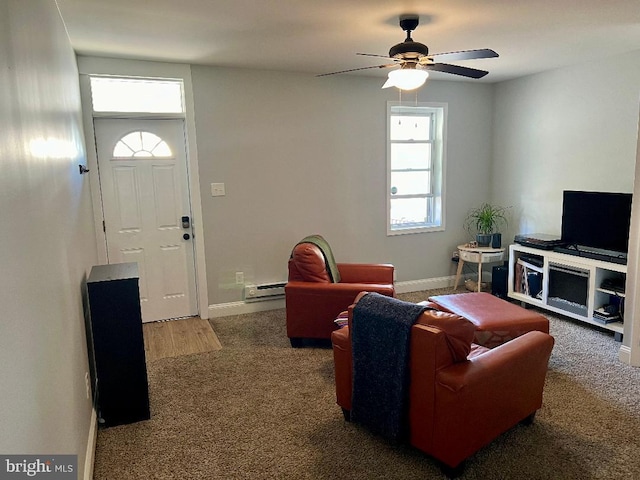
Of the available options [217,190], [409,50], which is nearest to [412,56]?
[409,50]

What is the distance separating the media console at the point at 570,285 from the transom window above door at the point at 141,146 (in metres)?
3.67

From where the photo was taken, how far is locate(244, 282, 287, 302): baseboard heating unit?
15.0 ft

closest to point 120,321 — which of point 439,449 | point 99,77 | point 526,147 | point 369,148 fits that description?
point 439,449

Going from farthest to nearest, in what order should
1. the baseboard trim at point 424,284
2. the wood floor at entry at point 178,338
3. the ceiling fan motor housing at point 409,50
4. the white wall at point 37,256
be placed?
the baseboard trim at point 424,284, the wood floor at entry at point 178,338, the ceiling fan motor housing at point 409,50, the white wall at point 37,256

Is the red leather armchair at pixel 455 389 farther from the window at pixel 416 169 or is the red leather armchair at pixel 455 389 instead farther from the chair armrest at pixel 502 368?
the window at pixel 416 169

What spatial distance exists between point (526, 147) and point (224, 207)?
3422 mm

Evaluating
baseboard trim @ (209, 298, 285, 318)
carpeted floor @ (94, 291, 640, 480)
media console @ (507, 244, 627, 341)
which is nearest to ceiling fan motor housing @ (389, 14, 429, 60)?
carpeted floor @ (94, 291, 640, 480)

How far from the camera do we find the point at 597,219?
406cm

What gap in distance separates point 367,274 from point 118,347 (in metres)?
2.16

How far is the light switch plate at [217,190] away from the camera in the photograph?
4.32m

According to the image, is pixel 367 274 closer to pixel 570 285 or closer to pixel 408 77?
pixel 408 77

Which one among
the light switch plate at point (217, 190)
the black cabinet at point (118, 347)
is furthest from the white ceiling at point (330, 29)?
the black cabinet at point (118, 347)

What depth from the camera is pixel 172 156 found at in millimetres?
4242

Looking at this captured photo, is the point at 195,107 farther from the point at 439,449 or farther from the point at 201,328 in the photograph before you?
the point at 439,449
